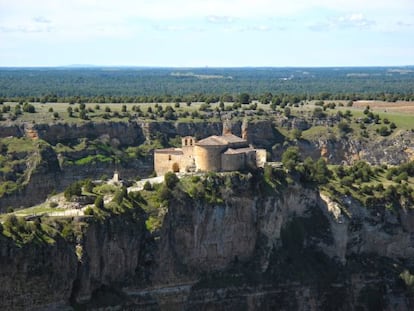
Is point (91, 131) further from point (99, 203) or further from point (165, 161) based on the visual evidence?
point (99, 203)

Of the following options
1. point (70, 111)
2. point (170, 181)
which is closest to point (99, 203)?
point (170, 181)

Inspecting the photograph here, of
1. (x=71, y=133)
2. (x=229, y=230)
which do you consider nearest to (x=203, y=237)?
(x=229, y=230)

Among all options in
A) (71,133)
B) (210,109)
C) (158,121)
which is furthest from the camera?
(210,109)

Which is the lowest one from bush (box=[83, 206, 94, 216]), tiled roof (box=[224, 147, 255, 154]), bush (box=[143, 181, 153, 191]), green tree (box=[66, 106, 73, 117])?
green tree (box=[66, 106, 73, 117])

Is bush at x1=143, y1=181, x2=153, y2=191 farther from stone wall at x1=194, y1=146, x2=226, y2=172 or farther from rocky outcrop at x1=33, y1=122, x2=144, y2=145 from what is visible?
rocky outcrop at x1=33, y1=122, x2=144, y2=145

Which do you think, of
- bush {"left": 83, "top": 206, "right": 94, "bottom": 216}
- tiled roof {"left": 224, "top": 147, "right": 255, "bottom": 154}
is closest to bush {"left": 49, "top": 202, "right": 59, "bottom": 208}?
bush {"left": 83, "top": 206, "right": 94, "bottom": 216}

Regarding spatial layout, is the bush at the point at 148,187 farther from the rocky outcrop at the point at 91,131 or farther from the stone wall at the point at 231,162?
the rocky outcrop at the point at 91,131

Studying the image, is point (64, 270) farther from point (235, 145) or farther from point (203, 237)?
point (235, 145)
